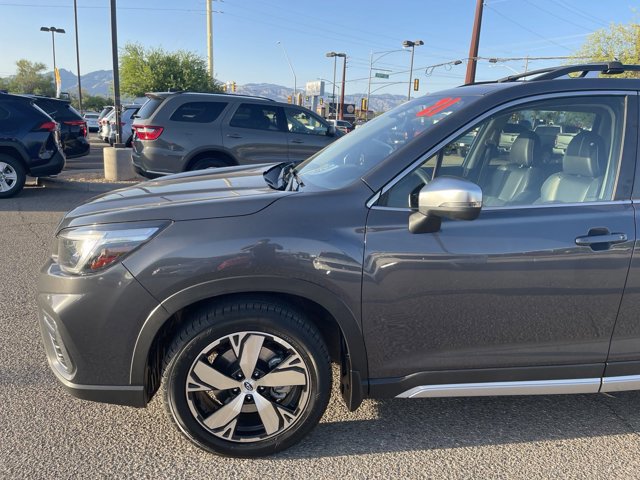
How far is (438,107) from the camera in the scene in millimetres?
2760

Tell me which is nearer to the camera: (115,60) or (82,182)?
(82,182)

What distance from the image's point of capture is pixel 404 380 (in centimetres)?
245

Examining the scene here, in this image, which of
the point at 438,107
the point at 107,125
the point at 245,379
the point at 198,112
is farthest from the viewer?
the point at 107,125

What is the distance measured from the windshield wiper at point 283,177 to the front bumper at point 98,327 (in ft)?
3.03

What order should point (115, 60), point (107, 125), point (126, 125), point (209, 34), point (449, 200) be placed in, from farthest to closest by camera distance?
point (209, 34), point (107, 125), point (126, 125), point (115, 60), point (449, 200)

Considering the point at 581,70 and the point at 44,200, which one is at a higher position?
the point at 581,70

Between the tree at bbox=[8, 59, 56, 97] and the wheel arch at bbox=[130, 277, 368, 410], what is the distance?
8066 centimetres

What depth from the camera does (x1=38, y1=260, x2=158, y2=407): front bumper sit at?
2217 mm

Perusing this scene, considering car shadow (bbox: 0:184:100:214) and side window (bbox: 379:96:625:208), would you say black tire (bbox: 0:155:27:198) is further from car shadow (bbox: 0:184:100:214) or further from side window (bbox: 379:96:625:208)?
side window (bbox: 379:96:625:208)

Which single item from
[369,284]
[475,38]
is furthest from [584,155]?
[475,38]

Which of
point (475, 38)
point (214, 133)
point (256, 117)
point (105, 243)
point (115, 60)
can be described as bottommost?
point (105, 243)

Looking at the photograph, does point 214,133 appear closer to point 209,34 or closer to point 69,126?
point 69,126

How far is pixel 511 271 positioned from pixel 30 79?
3376 inches

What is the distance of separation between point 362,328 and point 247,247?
2.13 feet
